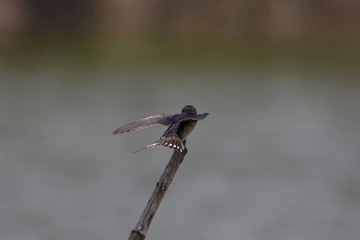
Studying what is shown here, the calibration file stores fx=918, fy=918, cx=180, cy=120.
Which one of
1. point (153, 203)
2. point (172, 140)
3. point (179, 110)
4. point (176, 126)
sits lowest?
point (153, 203)

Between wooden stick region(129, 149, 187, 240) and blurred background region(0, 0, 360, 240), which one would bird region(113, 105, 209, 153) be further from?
blurred background region(0, 0, 360, 240)

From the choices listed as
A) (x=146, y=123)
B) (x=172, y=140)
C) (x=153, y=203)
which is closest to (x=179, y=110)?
(x=146, y=123)

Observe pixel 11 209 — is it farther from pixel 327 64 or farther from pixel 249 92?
pixel 327 64

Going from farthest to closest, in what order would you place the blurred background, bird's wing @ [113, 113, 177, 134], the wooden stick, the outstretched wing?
the blurred background < bird's wing @ [113, 113, 177, 134] < the outstretched wing < the wooden stick

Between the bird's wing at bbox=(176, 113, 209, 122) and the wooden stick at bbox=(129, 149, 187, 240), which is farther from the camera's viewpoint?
the bird's wing at bbox=(176, 113, 209, 122)

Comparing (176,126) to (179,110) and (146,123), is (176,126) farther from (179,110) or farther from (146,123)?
(179,110)

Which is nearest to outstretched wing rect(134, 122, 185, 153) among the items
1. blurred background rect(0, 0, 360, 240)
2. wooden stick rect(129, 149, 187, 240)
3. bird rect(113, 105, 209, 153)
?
bird rect(113, 105, 209, 153)
